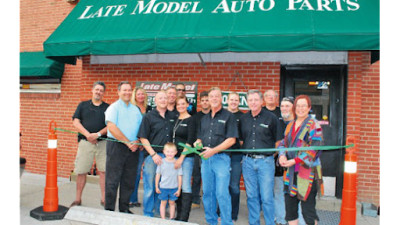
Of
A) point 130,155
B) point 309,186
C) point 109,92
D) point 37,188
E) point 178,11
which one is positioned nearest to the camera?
point 309,186

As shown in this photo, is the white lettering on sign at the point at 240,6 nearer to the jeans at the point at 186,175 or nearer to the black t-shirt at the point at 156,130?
the black t-shirt at the point at 156,130

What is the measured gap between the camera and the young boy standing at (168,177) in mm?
4289

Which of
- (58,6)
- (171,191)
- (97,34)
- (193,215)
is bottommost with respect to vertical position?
(193,215)

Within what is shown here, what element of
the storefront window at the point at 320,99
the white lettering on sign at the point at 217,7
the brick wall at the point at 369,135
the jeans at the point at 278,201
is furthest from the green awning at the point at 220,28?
the jeans at the point at 278,201

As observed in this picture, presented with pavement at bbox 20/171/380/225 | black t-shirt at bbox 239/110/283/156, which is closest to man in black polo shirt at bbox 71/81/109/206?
pavement at bbox 20/171/380/225

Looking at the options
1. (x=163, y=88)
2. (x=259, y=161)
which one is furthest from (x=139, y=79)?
(x=259, y=161)

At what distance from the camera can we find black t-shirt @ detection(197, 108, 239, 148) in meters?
4.20

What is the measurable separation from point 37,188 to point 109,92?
2.55 meters

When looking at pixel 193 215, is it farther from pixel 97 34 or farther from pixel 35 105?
pixel 35 105

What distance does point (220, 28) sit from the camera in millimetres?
5117

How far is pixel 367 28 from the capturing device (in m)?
4.64

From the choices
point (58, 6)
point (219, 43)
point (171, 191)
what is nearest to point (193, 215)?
point (171, 191)

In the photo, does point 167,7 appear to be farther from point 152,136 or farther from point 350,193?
point 350,193

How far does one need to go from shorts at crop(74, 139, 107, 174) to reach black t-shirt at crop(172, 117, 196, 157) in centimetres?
159
